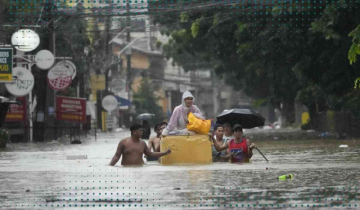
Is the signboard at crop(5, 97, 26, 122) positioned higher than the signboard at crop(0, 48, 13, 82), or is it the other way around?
the signboard at crop(0, 48, 13, 82)

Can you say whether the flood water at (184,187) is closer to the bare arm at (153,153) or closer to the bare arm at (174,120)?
the bare arm at (153,153)

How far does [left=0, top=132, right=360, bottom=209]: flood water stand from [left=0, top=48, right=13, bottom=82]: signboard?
13316mm

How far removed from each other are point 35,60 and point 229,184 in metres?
26.6

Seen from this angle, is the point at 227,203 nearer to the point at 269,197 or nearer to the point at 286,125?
the point at 269,197

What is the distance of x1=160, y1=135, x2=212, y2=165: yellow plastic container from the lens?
1992 cm

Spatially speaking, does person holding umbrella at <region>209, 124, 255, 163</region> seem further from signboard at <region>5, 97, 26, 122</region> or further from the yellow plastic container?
signboard at <region>5, 97, 26, 122</region>

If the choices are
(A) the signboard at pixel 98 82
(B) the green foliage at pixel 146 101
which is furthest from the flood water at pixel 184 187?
(B) the green foliage at pixel 146 101

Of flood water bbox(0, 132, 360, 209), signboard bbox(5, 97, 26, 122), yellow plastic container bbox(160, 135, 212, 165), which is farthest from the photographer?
signboard bbox(5, 97, 26, 122)

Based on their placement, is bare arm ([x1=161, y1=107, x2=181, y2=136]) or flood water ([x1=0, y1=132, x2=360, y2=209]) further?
bare arm ([x1=161, y1=107, x2=181, y2=136])

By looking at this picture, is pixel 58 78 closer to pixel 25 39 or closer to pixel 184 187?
pixel 25 39

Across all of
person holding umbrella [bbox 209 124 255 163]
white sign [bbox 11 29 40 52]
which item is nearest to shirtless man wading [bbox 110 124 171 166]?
person holding umbrella [bbox 209 124 255 163]

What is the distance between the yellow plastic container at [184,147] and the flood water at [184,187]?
0.52 metres

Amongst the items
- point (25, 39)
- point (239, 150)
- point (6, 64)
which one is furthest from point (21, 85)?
point (239, 150)

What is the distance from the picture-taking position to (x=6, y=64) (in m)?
32.4
